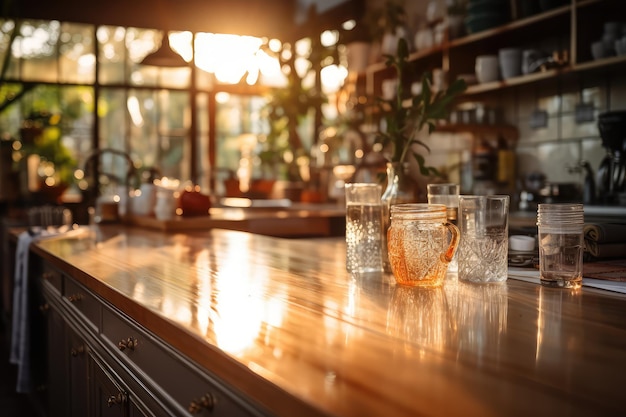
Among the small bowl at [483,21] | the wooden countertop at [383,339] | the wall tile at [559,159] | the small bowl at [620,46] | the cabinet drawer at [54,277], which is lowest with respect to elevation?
the cabinet drawer at [54,277]

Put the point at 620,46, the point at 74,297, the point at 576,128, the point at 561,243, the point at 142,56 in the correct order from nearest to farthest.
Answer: the point at 561,243
the point at 74,297
the point at 620,46
the point at 576,128
the point at 142,56

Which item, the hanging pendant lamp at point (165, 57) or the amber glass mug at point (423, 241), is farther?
the hanging pendant lamp at point (165, 57)

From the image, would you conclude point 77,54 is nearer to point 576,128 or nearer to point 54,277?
point 576,128

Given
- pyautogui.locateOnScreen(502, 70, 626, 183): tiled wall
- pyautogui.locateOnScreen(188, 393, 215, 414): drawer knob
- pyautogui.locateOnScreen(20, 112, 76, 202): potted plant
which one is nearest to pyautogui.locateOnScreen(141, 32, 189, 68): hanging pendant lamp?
pyautogui.locateOnScreen(20, 112, 76, 202): potted plant

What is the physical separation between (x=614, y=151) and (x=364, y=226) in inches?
110

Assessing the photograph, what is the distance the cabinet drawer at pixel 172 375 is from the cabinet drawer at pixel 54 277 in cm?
79

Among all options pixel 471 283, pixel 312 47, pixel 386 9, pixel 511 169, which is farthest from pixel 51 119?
pixel 471 283

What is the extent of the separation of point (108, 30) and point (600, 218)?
6.31 m

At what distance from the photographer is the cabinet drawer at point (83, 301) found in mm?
1684

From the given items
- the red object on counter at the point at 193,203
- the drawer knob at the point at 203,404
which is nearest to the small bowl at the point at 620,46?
the red object on counter at the point at 193,203

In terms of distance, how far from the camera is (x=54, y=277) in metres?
2.35

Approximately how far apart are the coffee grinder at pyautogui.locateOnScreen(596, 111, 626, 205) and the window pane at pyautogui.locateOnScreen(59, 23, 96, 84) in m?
6.00

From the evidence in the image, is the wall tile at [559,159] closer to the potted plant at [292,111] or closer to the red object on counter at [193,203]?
the red object on counter at [193,203]

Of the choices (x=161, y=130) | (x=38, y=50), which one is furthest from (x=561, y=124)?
(x=38, y=50)
